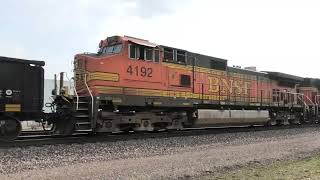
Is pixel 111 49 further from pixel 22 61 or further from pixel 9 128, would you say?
pixel 9 128

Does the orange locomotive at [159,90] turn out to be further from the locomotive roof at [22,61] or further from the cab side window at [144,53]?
the locomotive roof at [22,61]

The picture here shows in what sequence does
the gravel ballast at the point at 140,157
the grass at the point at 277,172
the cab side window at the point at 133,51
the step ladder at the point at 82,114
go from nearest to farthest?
the grass at the point at 277,172 < the gravel ballast at the point at 140,157 < the step ladder at the point at 82,114 < the cab side window at the point at 133,51

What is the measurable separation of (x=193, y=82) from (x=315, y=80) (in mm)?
17742

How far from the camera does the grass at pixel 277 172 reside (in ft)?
29.7

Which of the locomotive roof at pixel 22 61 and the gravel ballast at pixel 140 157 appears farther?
the locomotive roof at pixel 22 61

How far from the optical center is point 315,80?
34750 millimetres

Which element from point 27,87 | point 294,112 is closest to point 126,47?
point 27,87

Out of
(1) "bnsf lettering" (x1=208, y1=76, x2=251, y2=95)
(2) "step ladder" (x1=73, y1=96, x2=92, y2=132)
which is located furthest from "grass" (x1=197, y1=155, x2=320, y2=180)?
(1) "bnsf lettering" (x1=208, y1=76, x2=251, y2=95)

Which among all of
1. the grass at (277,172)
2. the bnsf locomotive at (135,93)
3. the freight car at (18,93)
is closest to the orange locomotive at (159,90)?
the bnsf locomotive at (135,93)

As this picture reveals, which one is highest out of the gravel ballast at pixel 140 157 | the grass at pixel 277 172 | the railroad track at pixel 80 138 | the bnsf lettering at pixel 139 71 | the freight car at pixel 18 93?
the bnsf lettering at pixel 139 71

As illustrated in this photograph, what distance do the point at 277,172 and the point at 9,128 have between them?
8238 mm

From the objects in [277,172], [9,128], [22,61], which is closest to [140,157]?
[277,172]

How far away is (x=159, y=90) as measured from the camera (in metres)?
18.4

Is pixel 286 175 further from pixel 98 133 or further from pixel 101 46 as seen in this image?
pixel 101 46
